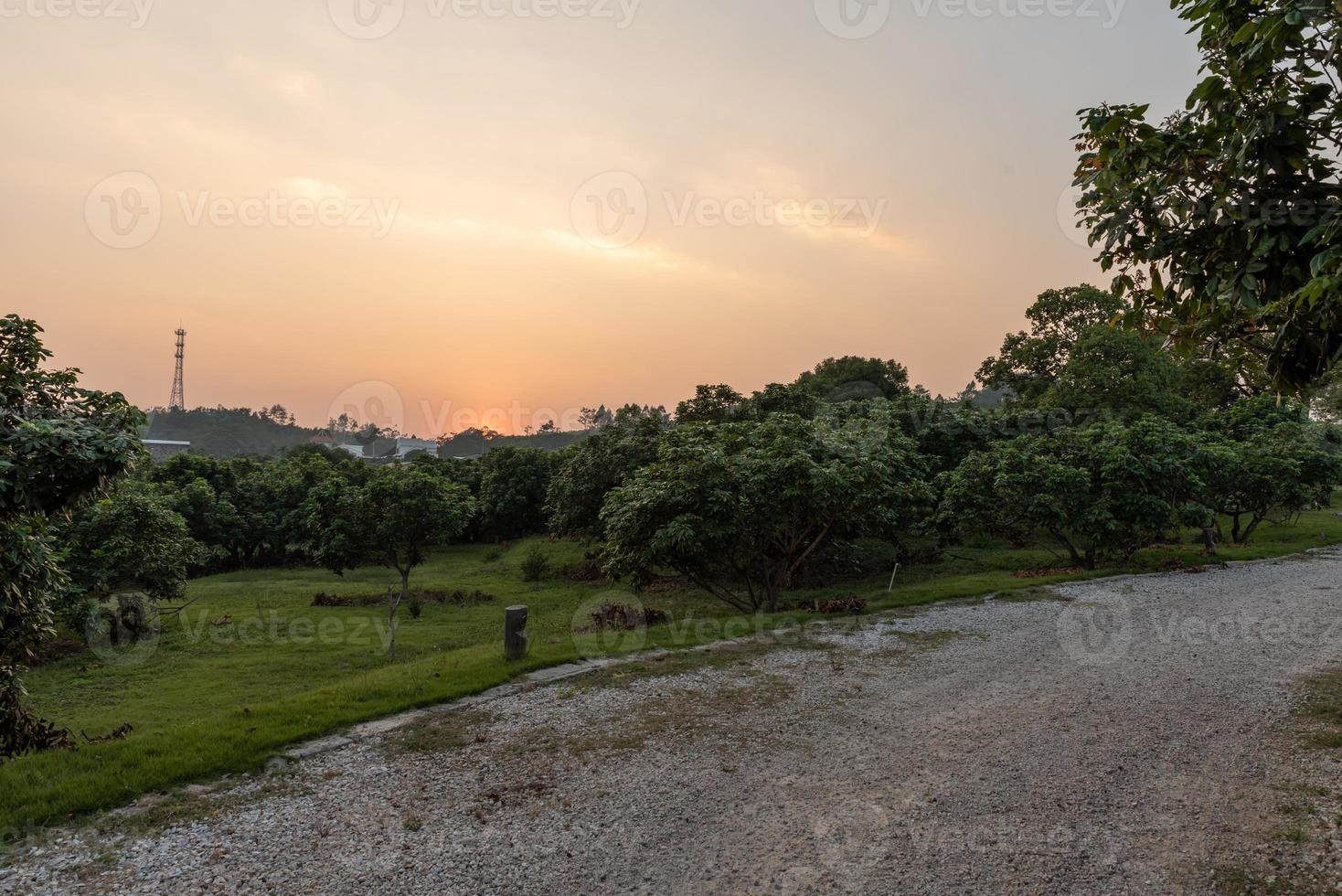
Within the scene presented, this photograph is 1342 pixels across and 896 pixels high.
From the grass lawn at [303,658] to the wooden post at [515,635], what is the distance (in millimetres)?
225

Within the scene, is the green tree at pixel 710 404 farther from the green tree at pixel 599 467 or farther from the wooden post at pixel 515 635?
the wooden post at pixel 515 635

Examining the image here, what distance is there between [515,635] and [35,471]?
21.7 ft

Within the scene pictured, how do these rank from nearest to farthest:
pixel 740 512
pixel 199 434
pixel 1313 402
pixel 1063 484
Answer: pixel 740 512 → pixel 1063 484 → pixel 1313 402 → pixel 199 434

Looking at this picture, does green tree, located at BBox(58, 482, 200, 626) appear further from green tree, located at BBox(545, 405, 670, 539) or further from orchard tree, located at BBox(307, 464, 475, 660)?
green tree, located at BBox(545, 405, 670, 539)

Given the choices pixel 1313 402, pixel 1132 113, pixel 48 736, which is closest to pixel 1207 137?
pixel 1132 113

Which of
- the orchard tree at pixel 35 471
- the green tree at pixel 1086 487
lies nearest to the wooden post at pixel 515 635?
the orchard tree at pixel 35 471

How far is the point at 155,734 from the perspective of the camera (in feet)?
25.1

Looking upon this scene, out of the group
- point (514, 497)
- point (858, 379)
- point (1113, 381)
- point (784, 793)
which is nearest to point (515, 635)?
point (784, 793)

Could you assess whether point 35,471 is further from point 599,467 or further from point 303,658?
point 599,467

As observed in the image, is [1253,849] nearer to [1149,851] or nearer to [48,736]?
[1149,851]

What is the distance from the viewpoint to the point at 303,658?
16.7 meters

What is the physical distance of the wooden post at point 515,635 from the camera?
35.4 ft

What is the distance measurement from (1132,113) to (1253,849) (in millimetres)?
5911

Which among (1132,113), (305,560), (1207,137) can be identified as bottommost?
(305,560)
